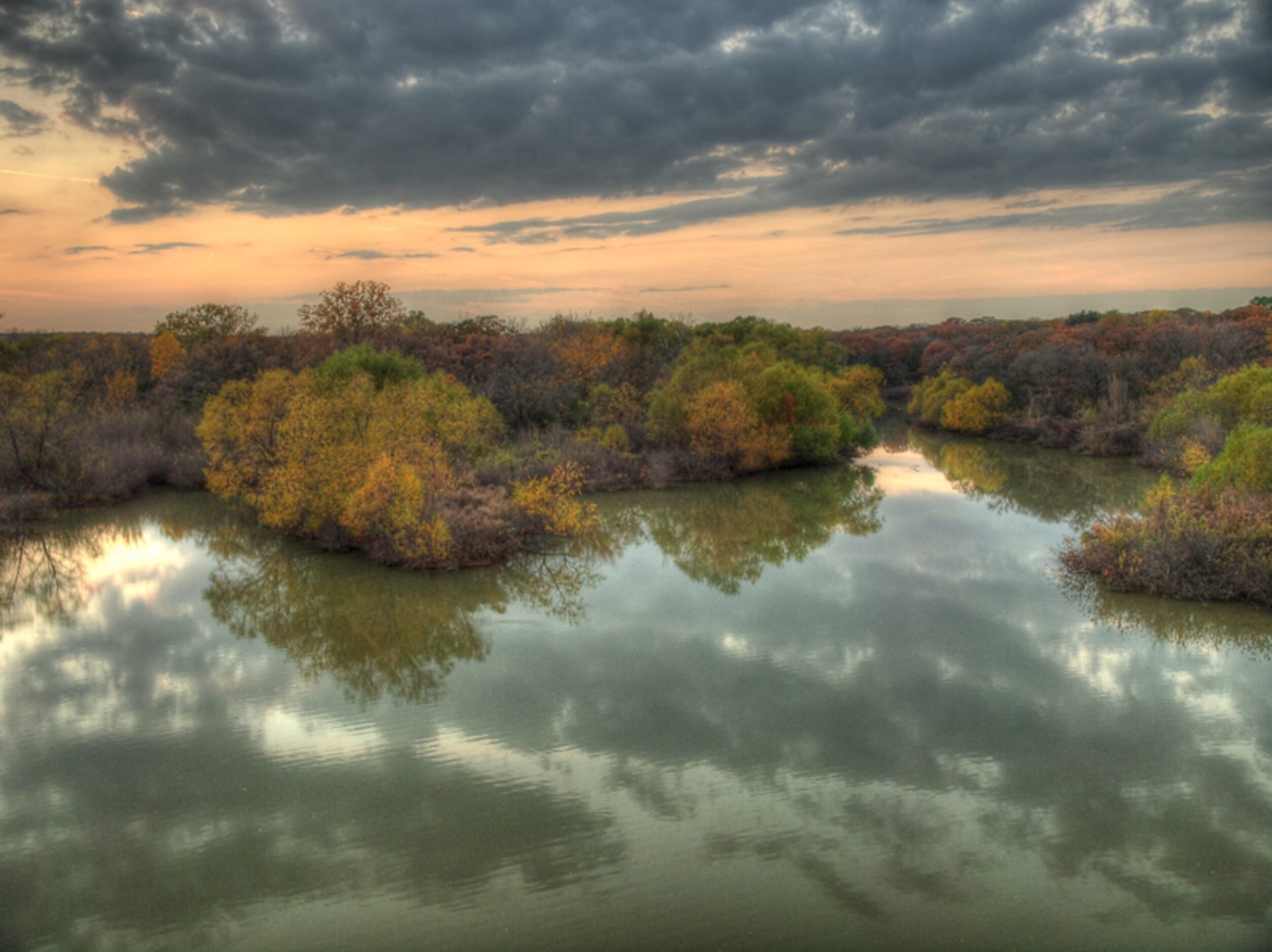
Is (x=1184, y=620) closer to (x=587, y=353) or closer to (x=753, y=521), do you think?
(x=753, y=521)

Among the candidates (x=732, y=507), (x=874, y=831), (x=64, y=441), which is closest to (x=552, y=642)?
(x=874, y=831)

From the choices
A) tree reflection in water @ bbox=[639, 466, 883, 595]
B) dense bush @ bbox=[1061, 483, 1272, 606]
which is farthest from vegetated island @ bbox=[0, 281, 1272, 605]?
tree reflection in water @ bbox=[639, 466, 883, 595]

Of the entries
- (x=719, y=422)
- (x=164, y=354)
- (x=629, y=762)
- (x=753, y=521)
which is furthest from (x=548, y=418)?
(x=629, y=762)

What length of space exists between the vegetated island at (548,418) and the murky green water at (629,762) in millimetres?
1685

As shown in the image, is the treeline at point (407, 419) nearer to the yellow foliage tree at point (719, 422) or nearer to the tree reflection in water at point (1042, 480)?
the yellow foliage tree at point (719, 422)

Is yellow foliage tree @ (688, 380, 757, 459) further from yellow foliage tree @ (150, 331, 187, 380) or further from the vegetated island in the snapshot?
yellow foliage tree @ (150, 331, 187, 380)

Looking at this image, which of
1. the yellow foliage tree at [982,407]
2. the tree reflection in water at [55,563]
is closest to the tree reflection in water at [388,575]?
the tree reflection in water at [55,563]

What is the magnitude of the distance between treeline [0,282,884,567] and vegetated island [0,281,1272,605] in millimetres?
99

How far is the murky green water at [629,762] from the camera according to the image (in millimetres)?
6246

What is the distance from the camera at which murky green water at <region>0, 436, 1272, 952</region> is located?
6246mm

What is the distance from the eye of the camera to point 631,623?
13523 mm

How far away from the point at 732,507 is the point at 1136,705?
14.8m

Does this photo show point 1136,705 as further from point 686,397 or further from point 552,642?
point 686,397

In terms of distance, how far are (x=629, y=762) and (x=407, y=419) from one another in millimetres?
12421
